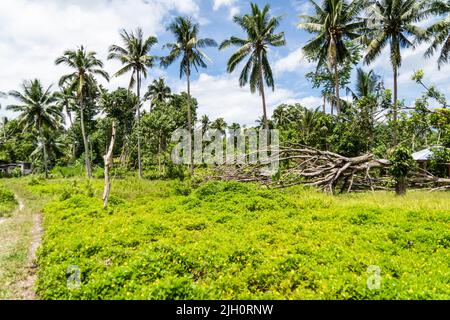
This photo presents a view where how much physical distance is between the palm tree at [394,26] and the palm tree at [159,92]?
30.7 metres

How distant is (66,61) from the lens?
95.5ft

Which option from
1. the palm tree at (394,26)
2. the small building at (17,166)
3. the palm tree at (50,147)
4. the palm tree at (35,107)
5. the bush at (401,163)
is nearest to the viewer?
the bush at (401,163)

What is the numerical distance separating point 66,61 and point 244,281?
31368 millimetres

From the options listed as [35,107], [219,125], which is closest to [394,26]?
[219,125]

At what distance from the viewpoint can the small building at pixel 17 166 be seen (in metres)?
42.5

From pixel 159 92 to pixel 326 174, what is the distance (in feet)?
112

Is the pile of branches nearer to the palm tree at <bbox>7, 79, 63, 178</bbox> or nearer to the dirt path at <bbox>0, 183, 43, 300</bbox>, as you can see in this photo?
the dirt path at <bbox>0, 183, 43, 300</bbox>

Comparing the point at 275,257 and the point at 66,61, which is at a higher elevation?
the point at 66,61

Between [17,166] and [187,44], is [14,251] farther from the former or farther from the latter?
[17,166]

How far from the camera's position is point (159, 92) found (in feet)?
146

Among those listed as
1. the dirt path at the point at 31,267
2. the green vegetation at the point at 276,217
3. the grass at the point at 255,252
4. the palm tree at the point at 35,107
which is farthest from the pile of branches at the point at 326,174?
the palm tree at the point at 35,107

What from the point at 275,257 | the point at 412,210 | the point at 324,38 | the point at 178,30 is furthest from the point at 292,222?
the point at 178,30

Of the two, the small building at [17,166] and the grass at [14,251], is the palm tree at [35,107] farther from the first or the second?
the grass at [14,251]
